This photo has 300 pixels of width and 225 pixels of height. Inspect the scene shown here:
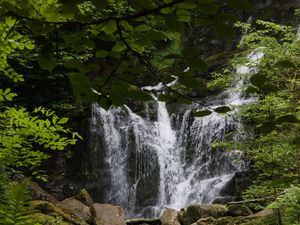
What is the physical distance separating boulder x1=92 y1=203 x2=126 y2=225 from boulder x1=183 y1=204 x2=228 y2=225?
170cm

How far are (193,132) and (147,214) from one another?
3425 millimetres

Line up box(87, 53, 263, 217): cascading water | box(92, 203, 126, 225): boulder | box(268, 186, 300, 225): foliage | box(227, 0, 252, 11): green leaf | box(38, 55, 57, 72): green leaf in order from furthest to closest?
1. box(87, 53, 263, 217): cascading water
2. box(92, 203, 126, 225): boulder
3. box(268, 186, 300, 225): foliage
4. box(38, 55, 57, 72): green leaf
5. box(227, 0, 252, 11): green leaf

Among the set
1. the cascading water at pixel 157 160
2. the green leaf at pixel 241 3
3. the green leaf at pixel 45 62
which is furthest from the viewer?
the cascading water at pixel 157 160

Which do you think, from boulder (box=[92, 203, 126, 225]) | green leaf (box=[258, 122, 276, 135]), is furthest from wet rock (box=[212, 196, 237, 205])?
green leaf (box=[258, 122, 276, 135])

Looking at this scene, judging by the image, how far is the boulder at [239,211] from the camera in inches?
377

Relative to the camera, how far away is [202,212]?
392 inches

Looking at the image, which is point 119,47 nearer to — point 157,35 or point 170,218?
point 157,35

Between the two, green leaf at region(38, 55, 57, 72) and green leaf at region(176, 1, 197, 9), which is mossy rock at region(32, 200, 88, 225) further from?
green leaf at region(176, 1, 197, 9)

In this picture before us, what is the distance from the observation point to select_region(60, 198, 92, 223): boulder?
8.88m

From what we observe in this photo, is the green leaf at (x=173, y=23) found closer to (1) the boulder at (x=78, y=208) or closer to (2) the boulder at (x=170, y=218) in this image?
(1) the boulder at (x=78, y=208)

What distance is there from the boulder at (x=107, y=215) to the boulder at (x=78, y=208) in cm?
14

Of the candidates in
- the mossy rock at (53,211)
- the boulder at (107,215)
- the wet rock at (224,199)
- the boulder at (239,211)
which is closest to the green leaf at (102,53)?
the mossy rock at (53,211)

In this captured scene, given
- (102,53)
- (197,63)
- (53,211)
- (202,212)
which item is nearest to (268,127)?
(197,63)

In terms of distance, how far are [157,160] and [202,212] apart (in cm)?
458
